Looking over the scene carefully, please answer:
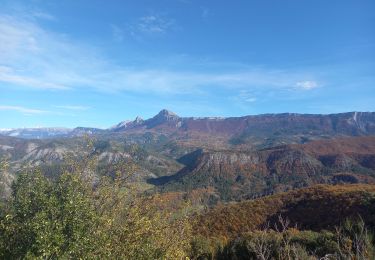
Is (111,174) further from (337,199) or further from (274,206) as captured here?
(274,206)

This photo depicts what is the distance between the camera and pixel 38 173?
23.4 meters

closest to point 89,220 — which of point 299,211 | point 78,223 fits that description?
point 78,223

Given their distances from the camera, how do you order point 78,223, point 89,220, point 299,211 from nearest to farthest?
point 78,223 < point 89,220 < point 299,211

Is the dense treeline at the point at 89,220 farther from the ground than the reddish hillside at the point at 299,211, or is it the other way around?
the dense treeline at the point at 89,220

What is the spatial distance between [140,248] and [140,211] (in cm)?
471

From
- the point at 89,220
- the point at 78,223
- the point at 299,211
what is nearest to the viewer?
the point at 78,223

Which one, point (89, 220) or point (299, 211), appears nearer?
point (89, 220)

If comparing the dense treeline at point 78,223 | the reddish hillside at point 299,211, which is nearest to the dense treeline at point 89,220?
the dense treeline at point 78,223

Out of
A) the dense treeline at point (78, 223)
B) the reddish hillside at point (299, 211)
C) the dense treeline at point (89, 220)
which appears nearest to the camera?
the dense treeline at point (78, 223)

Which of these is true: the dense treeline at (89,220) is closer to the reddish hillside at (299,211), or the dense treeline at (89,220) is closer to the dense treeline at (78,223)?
the dense treeline at (78,223)

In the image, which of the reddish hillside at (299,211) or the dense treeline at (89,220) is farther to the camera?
the reddish hillside at (299,211)

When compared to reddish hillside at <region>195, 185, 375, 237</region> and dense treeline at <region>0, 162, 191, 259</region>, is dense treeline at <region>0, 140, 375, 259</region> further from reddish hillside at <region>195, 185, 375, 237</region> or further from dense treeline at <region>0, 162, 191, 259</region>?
reddish hillside at <region>195, 185, 375, 237</region>

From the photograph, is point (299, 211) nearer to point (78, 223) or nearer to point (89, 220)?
point (89, 220)

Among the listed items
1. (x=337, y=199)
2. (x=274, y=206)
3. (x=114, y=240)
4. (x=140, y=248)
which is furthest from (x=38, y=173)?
(x=274, y=206)
